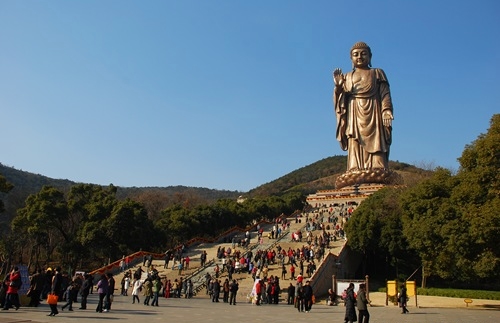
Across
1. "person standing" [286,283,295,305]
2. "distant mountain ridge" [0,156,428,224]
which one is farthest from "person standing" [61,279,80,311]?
"distant mountain ridge" [0,156,428,224]

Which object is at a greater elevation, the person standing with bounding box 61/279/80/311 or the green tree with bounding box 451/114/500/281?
the green tree with bounding box 451/114/500/281

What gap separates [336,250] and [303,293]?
38.3 ft

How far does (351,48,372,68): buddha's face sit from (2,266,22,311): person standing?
138ft

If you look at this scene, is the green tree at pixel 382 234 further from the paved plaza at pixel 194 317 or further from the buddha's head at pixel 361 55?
the buddha's head at pixel 361 55

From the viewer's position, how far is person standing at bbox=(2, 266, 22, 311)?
11638mm

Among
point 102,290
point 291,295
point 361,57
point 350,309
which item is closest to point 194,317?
point 102,290

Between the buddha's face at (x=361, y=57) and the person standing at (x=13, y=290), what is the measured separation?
4210cm

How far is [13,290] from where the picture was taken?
1166 cm

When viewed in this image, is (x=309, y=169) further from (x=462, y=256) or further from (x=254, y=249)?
(x=462, y=256)

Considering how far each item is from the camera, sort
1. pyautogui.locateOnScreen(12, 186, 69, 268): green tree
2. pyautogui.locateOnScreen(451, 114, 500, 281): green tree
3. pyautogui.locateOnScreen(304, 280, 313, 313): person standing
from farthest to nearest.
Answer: pyautogui.locateOnScreen(12, 186, 69, 268): green tree, pyautogui.locateOnScreen(451, 114, 500, 281): green tree, pyautogui.locateOnScreen(304, 280, 313, 313): person standing

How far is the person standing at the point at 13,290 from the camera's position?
11.6m

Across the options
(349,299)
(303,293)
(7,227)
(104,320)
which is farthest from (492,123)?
(7,227)

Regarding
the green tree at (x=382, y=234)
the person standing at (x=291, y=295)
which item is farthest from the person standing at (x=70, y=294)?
the green tree at (x=382, y=234)

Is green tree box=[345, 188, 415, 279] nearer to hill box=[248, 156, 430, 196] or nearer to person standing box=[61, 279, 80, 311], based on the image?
person standing box=[61, 279, 80, 311]
